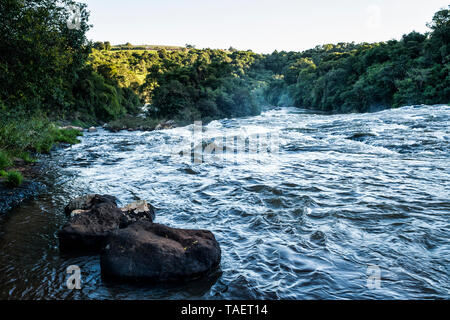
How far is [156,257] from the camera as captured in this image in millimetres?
3865

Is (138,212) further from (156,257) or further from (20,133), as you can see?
(20,133)

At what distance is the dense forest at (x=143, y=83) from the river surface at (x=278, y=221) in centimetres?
247

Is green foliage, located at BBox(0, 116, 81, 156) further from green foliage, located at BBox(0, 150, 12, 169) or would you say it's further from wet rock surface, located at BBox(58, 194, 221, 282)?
wet rock surface, located at BBox(58, 194, 221, 282)

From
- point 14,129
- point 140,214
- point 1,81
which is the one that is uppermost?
point 1,81

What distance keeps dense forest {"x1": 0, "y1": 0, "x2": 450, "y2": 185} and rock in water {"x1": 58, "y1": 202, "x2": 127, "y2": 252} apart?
19.2 feet

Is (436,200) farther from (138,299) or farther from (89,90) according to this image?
(89,90)

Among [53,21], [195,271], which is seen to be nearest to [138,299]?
[195,271]

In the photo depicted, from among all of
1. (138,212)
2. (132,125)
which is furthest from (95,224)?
(132,125)

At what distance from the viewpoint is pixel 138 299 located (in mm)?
3484

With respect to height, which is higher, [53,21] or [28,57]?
[53,21]

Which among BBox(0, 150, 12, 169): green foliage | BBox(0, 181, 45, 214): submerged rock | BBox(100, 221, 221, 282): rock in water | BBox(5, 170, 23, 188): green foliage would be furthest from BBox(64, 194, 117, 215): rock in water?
BBox(0, 150, 12, 169): green foliage

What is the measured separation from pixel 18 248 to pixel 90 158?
8.83m

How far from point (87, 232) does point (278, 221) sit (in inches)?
134

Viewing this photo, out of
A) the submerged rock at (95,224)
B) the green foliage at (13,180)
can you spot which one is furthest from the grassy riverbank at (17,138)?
the submerged rock at (95,224)
